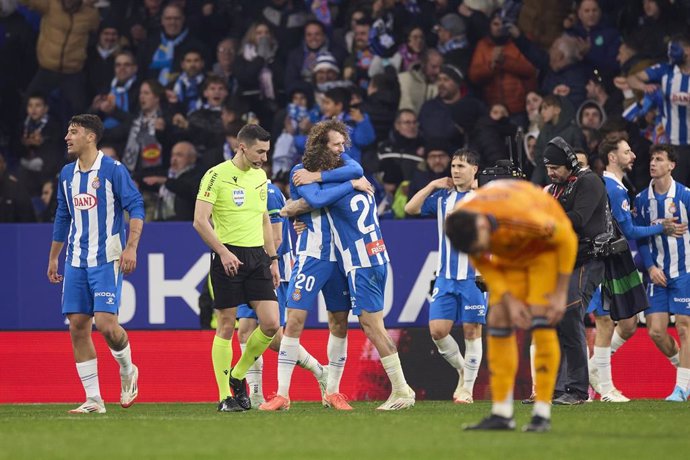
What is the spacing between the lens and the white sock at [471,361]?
1252cm

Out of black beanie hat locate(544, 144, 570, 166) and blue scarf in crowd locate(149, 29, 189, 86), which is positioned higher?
blue scarf in crowd locate(149, 29, 189, 86)

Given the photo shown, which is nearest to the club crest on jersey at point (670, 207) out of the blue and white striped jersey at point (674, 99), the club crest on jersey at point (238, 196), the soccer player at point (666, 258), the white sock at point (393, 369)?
the soccer player at point (666, 258)

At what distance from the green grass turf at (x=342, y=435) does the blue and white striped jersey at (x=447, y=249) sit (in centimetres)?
162

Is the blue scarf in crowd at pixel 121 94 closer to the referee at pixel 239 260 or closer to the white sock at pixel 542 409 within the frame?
the referee at pixel 239 260

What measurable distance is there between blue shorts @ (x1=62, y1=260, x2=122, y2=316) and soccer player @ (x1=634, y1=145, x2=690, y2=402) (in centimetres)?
514

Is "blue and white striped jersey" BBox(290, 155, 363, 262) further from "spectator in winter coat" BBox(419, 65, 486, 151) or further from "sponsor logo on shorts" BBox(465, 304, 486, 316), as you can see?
"spectator in winter coat" BBox(419, 65, 486, 151)

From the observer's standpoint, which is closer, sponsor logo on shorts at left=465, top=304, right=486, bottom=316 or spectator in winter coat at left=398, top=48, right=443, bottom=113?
sponsor logo on shorts at left=465, top=304, right=486, bottom=316

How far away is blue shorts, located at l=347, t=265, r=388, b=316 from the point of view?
11.0 metres

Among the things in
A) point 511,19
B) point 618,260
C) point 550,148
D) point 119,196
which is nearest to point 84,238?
point 119,196

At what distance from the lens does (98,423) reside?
9.84 m

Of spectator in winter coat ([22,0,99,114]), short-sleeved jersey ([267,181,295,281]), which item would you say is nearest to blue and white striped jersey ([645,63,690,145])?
short-sleeved jersey ([267,181,295,281])

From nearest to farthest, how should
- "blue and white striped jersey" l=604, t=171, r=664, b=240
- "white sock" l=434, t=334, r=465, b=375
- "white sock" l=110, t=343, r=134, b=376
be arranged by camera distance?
"white sock" l=110, t=343, r=134, b=376
"blue and white striped jersey" l=604, t=171, r=664, b=240
"white sock" l=434, t=334, r=465, b=375

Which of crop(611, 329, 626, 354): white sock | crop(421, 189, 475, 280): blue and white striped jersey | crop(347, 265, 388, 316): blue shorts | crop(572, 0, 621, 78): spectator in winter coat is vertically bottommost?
crop(611, 329, 626, 354): white sock

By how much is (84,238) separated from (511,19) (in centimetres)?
813
